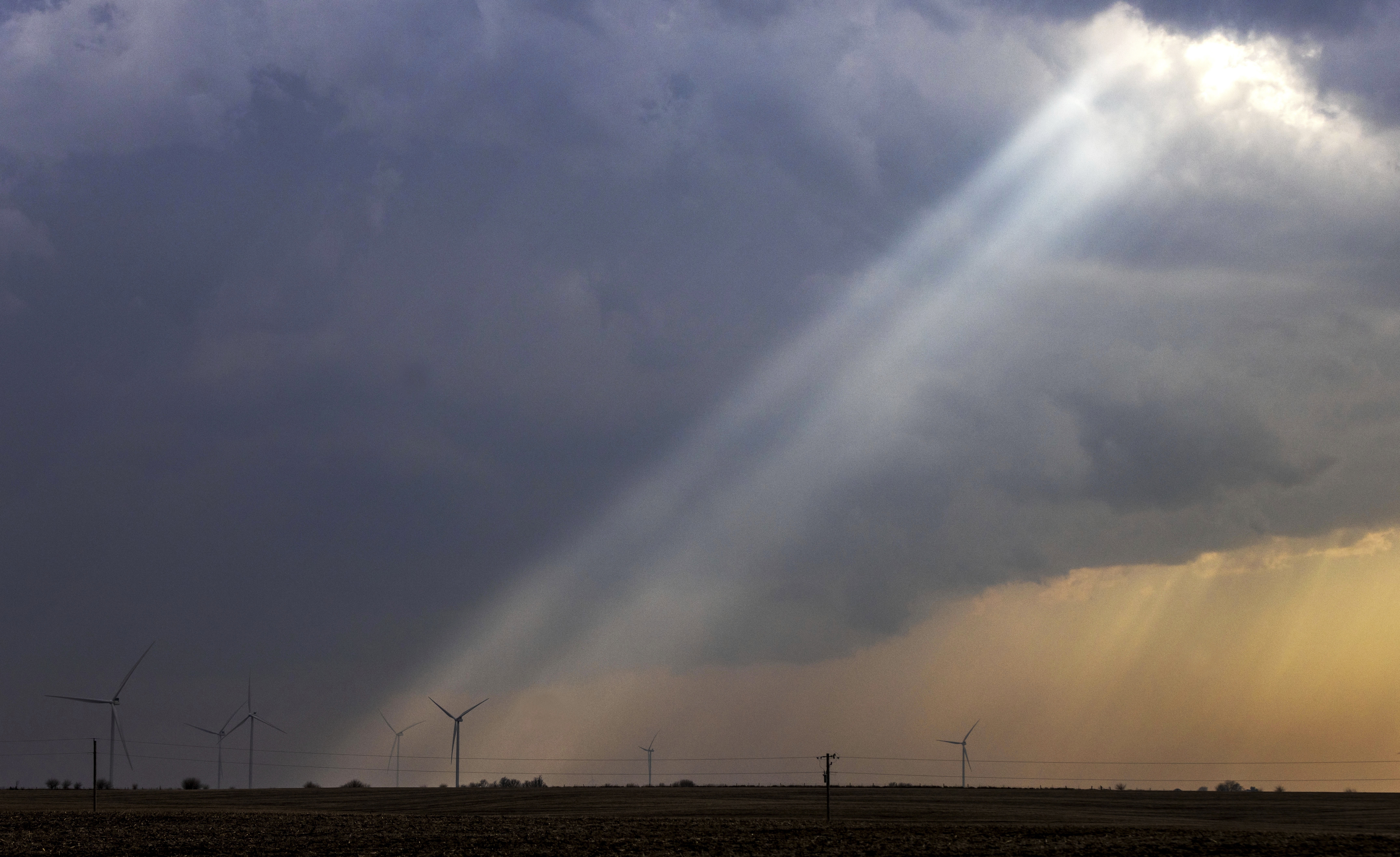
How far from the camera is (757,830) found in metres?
80.5

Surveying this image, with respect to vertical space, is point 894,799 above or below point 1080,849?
below

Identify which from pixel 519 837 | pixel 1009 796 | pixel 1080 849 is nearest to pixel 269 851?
pixel 519 837

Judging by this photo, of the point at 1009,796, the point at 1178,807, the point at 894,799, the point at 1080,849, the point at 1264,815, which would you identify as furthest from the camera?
the point at 1009,796

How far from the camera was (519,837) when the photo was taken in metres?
74.6

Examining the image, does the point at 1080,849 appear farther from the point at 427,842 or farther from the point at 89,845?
the point at 89,845

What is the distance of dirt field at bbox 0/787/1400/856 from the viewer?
6900cm

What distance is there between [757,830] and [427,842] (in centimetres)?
2162

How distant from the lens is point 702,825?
282 ft

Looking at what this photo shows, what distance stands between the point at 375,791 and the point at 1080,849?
351 feet

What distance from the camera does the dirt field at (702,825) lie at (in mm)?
69000

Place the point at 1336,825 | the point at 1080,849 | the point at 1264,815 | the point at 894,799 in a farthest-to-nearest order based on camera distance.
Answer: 1. the point at 894,799
2. the point at 1264,815
3. the point at 1336,825
4. the point at 1080,849

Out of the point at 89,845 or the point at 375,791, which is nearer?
the point at 89,845

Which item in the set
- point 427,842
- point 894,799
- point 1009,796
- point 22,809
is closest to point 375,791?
point 22,809

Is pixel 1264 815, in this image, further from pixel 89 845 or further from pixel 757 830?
pixel 89 845
